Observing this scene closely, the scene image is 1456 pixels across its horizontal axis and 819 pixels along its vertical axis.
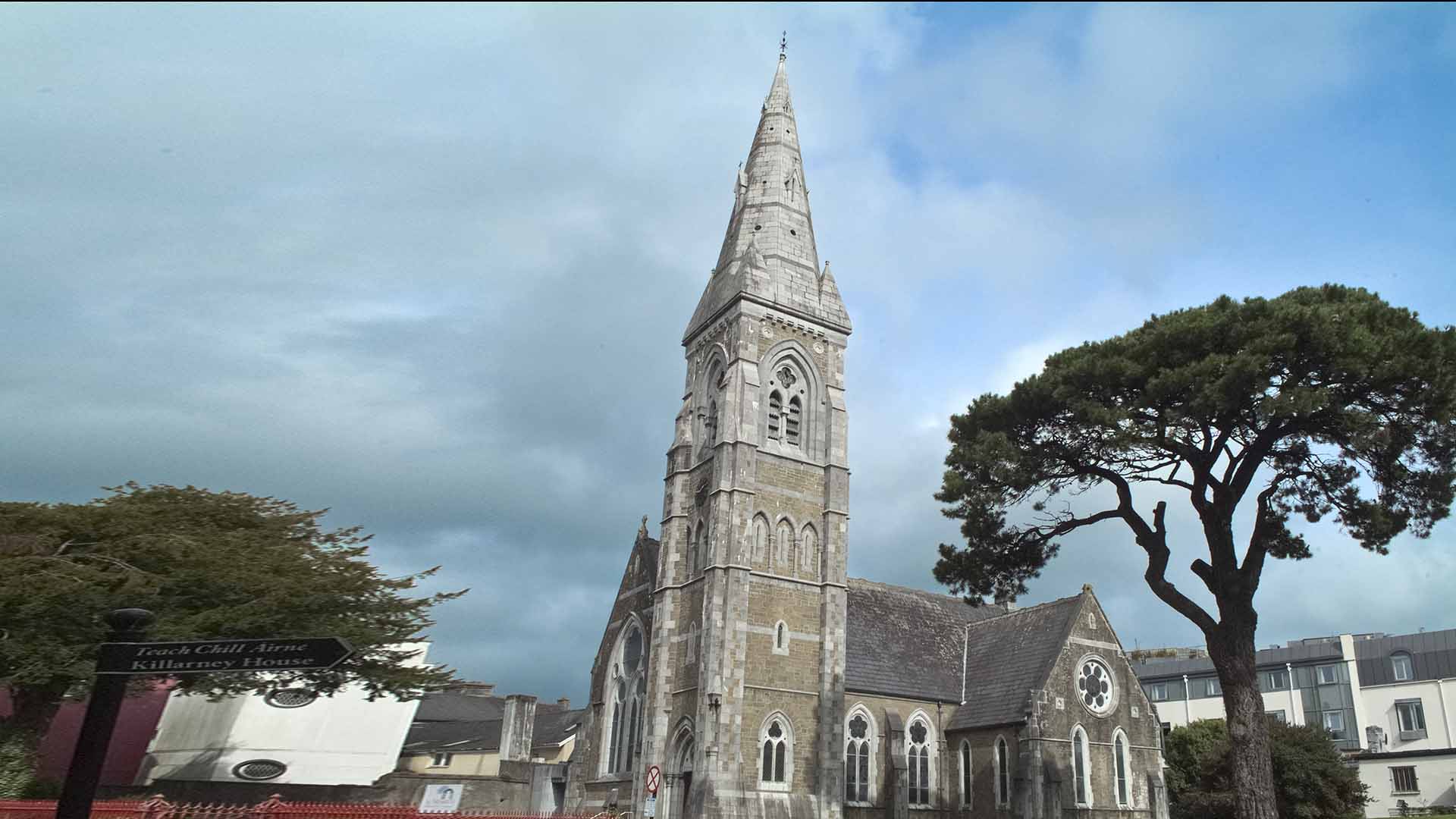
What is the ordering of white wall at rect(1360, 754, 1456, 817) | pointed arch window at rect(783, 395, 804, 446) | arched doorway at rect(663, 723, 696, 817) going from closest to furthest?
arched doorway at rect(663, 723, 696, 817) → pointed arch window at rect(783, 395, 804, 446) → white wall at rect(1360, 754, 1456, 817)

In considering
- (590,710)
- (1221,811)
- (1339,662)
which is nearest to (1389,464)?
(1221,811)

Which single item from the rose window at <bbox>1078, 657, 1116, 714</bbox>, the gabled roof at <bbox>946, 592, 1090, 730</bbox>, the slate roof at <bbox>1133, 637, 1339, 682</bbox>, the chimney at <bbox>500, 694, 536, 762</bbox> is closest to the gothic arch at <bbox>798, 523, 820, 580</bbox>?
the gabled roof at <bbox>946, 592, 1090, 730</bbox>

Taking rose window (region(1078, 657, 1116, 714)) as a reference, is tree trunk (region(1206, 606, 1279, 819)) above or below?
below

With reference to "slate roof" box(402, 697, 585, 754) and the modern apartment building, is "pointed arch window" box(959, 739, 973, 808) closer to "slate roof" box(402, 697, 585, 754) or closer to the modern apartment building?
"slate roof" box(402, 697, 585, 754)

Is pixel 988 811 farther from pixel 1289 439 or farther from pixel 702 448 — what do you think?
pixel 1289 439

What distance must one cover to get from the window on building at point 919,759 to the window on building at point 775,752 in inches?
188

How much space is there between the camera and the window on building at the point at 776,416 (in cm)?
3659

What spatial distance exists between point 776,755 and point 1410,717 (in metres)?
50.1

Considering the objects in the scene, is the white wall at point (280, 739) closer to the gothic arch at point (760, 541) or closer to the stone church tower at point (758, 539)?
the stone church tower at point (758, 539)

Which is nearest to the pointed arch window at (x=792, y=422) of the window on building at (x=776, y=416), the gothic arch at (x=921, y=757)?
the window on building at (x=776, y=416)

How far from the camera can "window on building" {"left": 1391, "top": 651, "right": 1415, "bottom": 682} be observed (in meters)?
62.6

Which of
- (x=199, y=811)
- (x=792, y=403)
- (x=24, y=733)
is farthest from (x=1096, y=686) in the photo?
(x=24, y=733)

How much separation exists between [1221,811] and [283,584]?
32.5 m

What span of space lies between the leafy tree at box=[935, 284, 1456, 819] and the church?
1277cm
